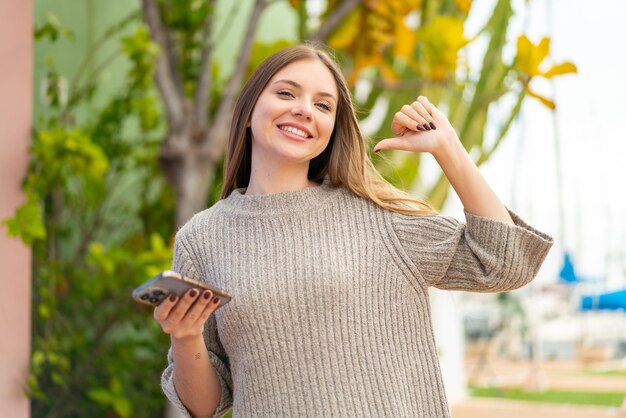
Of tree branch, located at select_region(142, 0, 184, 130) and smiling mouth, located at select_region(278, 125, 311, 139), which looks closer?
smiling mouth, located at select_region(278, 125, 311, 139)

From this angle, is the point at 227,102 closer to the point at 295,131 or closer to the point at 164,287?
the point at 295,131

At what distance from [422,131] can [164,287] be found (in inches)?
16.6

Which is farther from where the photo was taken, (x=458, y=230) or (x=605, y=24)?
(x=605, y=24)

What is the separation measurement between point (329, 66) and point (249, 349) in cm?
43

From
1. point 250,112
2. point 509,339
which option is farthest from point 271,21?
point 509,339

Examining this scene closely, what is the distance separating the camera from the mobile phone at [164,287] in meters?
1.07

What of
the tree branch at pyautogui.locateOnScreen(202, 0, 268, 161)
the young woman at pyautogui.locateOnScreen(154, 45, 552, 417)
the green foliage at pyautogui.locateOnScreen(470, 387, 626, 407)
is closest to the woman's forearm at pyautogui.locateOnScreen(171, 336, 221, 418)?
the young woman at pyautogui.locateOnScreen(154, 45, 552, 417)

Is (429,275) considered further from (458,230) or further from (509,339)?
(509,339)

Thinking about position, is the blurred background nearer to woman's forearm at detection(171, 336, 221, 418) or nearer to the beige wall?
the beige wall

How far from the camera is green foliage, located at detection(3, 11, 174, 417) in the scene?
235cm

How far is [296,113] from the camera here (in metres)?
1.29

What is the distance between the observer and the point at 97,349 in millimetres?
2766

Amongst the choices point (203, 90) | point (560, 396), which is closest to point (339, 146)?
point (203, 90)

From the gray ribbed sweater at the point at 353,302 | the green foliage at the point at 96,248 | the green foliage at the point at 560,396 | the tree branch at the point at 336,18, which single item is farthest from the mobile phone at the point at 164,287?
the green foliage at the point at 560,396
